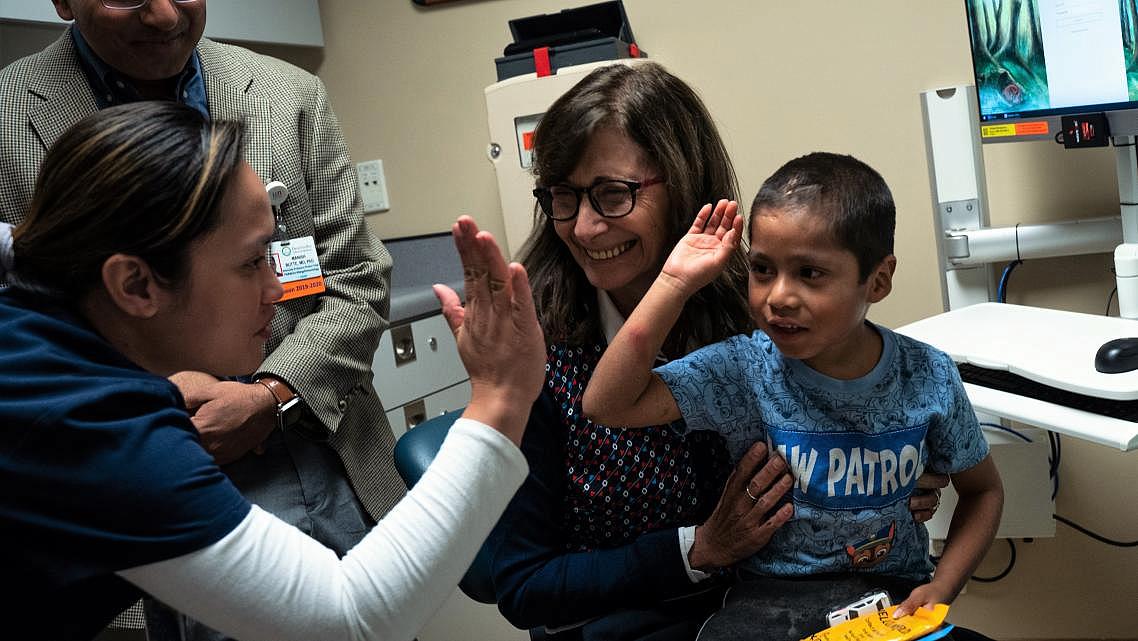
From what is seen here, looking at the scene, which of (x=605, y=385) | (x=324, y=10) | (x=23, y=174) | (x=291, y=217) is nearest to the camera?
(x=605, y=385)

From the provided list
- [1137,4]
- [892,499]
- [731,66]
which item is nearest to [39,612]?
[892,499]

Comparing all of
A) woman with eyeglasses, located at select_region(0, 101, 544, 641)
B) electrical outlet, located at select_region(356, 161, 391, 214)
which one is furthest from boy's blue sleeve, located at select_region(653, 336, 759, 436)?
electrical outlet, located at select_region(356, 161, 391, 214)

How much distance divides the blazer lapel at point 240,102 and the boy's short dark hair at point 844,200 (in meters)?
0.82

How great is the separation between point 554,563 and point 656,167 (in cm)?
52

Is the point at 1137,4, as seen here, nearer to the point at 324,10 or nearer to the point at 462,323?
the point at 462,323

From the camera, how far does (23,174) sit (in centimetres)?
148

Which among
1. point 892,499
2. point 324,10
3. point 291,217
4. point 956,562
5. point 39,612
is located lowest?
point 956,562

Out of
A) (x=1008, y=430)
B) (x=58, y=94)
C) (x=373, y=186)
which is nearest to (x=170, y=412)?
(x=58, y=94)

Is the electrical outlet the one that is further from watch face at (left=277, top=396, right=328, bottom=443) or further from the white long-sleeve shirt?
the white long-sleeve shirt

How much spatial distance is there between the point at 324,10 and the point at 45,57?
1.55m

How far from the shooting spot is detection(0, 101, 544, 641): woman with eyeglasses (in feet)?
2.51

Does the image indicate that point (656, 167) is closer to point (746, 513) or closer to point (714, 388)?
point (714, 388)

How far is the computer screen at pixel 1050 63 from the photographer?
1.87m

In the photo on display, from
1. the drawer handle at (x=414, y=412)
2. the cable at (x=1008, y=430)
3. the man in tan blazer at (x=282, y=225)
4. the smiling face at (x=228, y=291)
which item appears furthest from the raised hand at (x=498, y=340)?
the drawer handle at (x=414, y=412)
